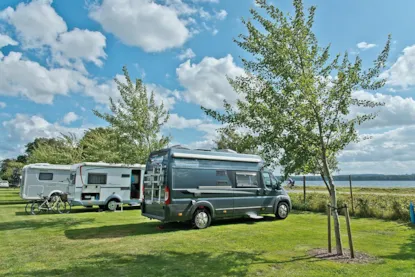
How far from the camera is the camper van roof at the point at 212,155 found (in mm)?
10141

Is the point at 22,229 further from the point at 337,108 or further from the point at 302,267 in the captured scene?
the point at 337,108

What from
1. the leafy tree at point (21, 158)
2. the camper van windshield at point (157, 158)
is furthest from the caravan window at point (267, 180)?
the leafy tree at point (21, 158)

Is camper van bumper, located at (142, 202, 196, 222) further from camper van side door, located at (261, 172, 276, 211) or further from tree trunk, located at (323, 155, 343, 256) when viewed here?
tree trunk, located at (323, 155, 343, 256)

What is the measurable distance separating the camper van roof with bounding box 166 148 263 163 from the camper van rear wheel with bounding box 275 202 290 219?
81.9 inches

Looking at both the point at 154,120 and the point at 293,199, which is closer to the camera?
the point at 154,120

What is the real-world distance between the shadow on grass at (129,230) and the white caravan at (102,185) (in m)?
5.78

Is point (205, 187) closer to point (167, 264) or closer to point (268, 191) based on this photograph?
point (268, 191)

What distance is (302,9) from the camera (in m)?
6.74

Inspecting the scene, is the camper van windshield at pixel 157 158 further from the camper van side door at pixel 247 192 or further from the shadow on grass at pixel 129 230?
the camper van side door at pixel 247 192

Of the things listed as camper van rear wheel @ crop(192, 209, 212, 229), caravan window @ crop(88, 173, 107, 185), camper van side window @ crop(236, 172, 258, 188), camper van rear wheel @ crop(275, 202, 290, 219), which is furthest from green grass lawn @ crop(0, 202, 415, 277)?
caravan window @ crop(88, 173, 107, 185)

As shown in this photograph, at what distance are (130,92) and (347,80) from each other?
1099 cm

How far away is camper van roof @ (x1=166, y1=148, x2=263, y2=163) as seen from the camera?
10.1 meters

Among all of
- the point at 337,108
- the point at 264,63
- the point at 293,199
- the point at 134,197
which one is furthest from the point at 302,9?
the point at 134,197

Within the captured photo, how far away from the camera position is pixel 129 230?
33.1 feet
